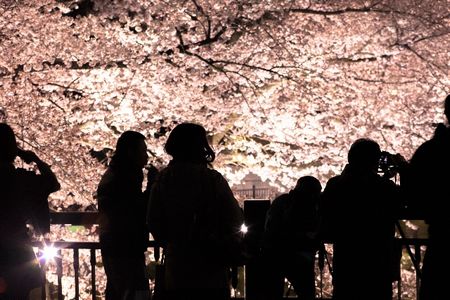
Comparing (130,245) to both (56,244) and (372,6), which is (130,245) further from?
(372,6)

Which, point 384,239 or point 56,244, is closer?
point 384,239

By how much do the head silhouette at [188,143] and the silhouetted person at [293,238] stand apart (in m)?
1.83

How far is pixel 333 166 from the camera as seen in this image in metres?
15.8

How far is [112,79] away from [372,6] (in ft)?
18.2

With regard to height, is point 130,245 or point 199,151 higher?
point 199,151

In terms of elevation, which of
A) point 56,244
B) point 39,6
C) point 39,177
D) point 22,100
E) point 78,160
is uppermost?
point 39,6

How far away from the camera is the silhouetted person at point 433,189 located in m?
4.20

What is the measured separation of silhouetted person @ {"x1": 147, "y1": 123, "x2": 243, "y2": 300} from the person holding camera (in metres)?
1.01

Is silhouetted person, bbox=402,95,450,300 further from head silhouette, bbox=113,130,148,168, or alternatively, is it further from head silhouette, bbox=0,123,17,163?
head silhouette, bbox=0,123,17,163

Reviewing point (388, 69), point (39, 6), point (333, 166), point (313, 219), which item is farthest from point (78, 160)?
point (313, 219)

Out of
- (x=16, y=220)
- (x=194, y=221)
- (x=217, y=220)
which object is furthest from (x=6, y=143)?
(x=217, y=220)

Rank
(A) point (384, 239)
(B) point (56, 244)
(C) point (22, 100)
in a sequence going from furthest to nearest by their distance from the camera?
(C) point (22, 100)
(B) point (56, 244)
(A) point (384, 239)

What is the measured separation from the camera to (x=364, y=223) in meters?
4.84

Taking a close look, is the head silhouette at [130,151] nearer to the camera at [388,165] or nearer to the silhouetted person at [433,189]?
the camera at [388,165]
